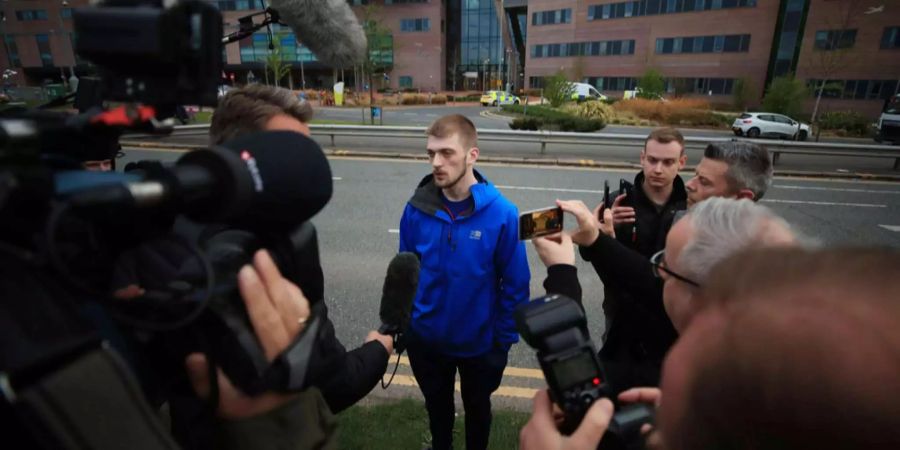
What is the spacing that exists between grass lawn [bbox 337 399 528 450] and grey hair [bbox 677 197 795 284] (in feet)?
6.20

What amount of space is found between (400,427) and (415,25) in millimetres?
59168

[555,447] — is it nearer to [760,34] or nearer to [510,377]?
[510,377]

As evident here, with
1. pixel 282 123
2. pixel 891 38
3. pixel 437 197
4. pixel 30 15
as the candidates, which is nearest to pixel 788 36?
pixel 891 38

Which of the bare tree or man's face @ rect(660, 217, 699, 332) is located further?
the bare tree

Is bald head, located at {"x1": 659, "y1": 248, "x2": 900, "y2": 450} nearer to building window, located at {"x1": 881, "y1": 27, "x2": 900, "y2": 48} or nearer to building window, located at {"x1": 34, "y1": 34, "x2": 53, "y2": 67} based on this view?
building window, located at {"x1": 881, "y1": 27, "x2": 900, "y2": 48}

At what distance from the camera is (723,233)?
4.43ft

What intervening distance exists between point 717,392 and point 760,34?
1928 inches

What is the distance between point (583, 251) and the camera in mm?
2211

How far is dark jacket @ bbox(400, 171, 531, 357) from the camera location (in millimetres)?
2574

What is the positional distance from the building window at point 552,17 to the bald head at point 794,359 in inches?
2168

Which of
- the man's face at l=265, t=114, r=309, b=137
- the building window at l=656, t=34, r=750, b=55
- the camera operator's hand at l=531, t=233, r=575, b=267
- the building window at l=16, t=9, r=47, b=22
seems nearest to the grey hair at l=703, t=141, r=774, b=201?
the camera operator's hand at l=531, t=233, r=575, b=267

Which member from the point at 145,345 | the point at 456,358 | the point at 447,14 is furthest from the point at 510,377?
the point at 447,14

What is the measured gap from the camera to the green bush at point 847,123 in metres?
27.2

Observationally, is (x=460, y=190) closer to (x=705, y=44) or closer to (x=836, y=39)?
(x=836, y=39)
